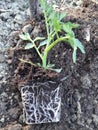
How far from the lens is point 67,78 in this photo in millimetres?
1597

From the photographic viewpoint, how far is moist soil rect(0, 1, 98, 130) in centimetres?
156

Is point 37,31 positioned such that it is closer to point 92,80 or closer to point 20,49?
point 20,49

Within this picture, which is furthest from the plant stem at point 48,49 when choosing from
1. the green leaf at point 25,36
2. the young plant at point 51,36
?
the green leaf at point 25,36

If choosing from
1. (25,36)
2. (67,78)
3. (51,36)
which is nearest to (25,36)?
(25,36)

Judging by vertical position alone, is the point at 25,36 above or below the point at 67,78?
above

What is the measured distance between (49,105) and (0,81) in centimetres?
24

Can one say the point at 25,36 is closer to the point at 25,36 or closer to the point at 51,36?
the point at 25,36

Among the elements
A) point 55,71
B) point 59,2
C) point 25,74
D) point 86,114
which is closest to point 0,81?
point 25,74

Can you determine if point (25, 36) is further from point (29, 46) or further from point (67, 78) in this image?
point (67, 78)

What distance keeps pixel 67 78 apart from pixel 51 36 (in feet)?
0.58

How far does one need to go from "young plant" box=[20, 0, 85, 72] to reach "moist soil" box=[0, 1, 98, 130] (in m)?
0.03

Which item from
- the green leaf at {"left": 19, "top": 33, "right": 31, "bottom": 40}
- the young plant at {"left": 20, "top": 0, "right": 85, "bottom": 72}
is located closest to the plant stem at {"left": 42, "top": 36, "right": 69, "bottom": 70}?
the young plant at {"left": 20, "top": 0, "right": 85, "bottom": 72}

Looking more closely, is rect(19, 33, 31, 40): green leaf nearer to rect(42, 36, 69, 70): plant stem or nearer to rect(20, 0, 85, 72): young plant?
rect(20, 0, 85, 72): young plant

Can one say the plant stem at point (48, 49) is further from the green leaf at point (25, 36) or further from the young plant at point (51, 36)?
the green leaf at point (25, 36)
